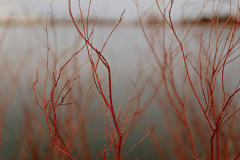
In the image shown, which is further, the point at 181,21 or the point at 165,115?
the point at 165,115

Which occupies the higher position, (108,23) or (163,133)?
(108,23)

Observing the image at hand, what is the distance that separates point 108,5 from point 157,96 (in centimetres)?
89

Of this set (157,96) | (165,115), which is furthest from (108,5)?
(165,115)

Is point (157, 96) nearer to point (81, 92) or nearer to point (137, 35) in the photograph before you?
point (137, 35)

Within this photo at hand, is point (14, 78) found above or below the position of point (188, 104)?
above

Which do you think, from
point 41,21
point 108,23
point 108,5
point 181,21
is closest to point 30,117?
point 41,21

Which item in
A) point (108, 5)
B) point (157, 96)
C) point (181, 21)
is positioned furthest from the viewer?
point (157, 96)

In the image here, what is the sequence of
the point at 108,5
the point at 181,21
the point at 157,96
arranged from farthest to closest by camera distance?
the point at 157,96 → the point at 108,5 → the point at 181,21

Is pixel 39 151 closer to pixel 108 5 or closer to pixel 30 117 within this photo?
pixel 30 117

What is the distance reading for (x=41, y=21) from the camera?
4.72 ft

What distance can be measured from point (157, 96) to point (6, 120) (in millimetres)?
1437

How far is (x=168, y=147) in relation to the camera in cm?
154

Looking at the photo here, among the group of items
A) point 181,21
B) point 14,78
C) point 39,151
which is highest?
point 181,21

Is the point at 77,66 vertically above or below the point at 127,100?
above
